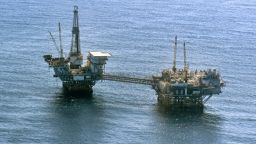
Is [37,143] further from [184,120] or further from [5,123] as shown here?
[184,120]

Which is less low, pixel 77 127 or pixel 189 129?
pixel 77 127

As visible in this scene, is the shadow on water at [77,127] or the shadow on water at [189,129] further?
the shadow on water at [189,129]

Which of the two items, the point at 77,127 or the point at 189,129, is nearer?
the point at 189,129

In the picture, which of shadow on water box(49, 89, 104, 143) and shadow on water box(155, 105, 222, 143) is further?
shadow on water box(155, 105, 222, 143)

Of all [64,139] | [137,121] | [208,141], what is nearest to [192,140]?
[208,141]

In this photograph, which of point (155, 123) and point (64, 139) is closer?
point (64, 139)

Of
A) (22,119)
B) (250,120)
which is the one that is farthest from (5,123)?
(250,120)

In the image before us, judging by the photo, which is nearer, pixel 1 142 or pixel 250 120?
pixel 1 142

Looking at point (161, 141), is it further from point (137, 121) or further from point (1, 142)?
point (1, 142)
